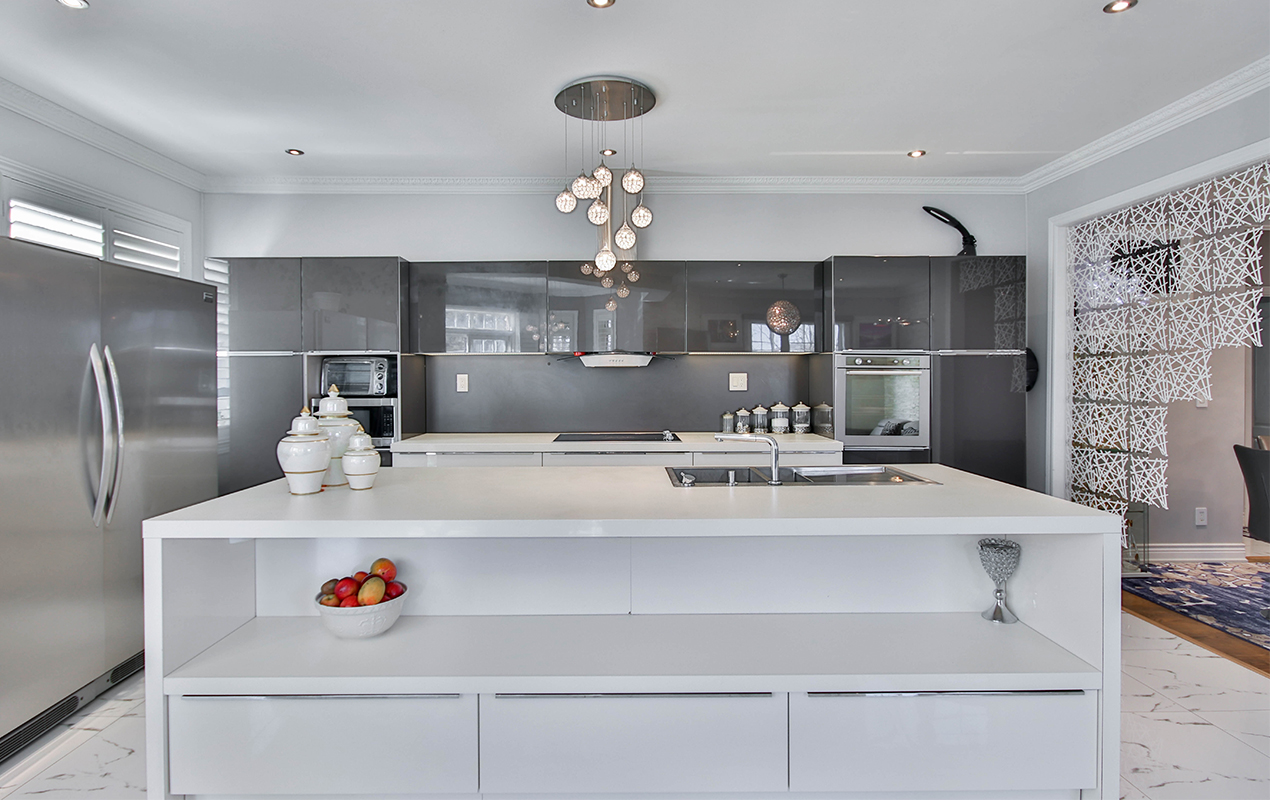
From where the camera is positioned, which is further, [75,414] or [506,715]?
[75,414]

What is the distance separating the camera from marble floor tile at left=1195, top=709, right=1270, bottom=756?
2.12 metres

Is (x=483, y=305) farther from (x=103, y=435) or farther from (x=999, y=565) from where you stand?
(x=999, y=565)

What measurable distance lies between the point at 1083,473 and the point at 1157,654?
4.37ft

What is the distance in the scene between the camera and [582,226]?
163 inches

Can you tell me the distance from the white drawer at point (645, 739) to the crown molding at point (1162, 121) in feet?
10.5

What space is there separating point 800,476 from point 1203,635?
2.33 metres

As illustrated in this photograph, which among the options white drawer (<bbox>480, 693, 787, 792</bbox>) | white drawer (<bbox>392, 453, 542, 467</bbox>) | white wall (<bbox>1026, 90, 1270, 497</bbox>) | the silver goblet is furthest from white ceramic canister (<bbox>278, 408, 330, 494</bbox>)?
white wall (<bbox>1026, 90, 1270, 497</bbox>)

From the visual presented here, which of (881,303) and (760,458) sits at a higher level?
(881,303)

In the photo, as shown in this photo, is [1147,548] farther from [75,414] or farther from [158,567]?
[75,414]

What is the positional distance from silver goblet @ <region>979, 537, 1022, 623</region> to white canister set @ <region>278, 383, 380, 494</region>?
177 cm

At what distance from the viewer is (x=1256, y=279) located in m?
2.91

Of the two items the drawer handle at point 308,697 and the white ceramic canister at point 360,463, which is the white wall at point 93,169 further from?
the drawer handle at point 308,697

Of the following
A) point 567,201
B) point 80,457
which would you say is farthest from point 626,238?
point 80,457

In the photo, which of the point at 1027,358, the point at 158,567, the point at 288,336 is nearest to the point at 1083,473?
the point at 1027,358
